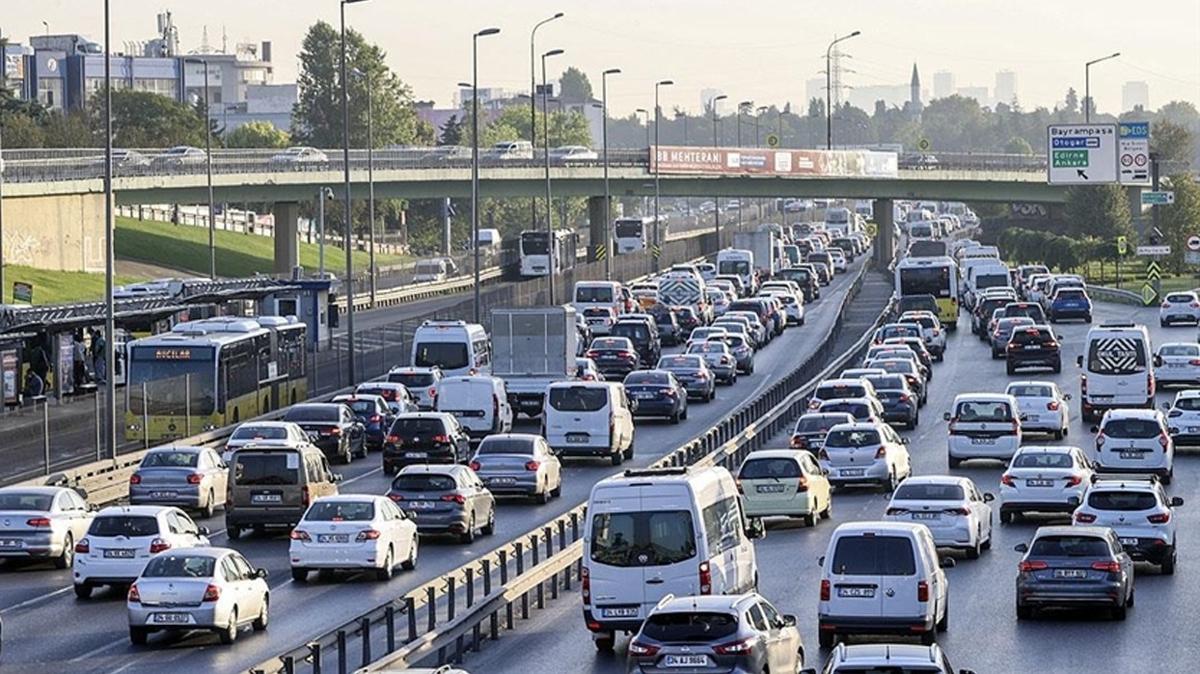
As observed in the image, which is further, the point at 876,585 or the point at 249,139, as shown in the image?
the point at 249,139

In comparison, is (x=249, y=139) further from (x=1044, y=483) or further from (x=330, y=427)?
(x=1044, y=483)

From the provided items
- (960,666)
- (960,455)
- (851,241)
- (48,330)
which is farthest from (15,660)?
(851,241)

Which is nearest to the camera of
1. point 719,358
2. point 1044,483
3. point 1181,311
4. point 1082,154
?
point 1044,483

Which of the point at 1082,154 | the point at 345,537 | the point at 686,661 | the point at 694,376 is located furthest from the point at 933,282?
the point at 686,661

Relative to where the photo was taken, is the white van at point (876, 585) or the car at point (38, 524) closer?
the white van at point (876, 585)

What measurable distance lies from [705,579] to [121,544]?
9025 millimetres

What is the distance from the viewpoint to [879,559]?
26.5 meters

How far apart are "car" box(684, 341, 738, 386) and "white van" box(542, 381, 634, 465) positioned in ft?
72.2

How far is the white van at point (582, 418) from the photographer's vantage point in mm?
50438

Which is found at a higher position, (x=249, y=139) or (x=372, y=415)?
(x=249, y=139)

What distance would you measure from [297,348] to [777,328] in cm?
3306

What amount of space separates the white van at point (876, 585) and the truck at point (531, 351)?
33644 mm

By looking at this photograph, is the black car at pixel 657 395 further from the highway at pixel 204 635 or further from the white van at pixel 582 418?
the highway at pixel 204 635

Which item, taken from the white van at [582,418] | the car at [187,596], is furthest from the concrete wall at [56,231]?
the car at [187,596]
